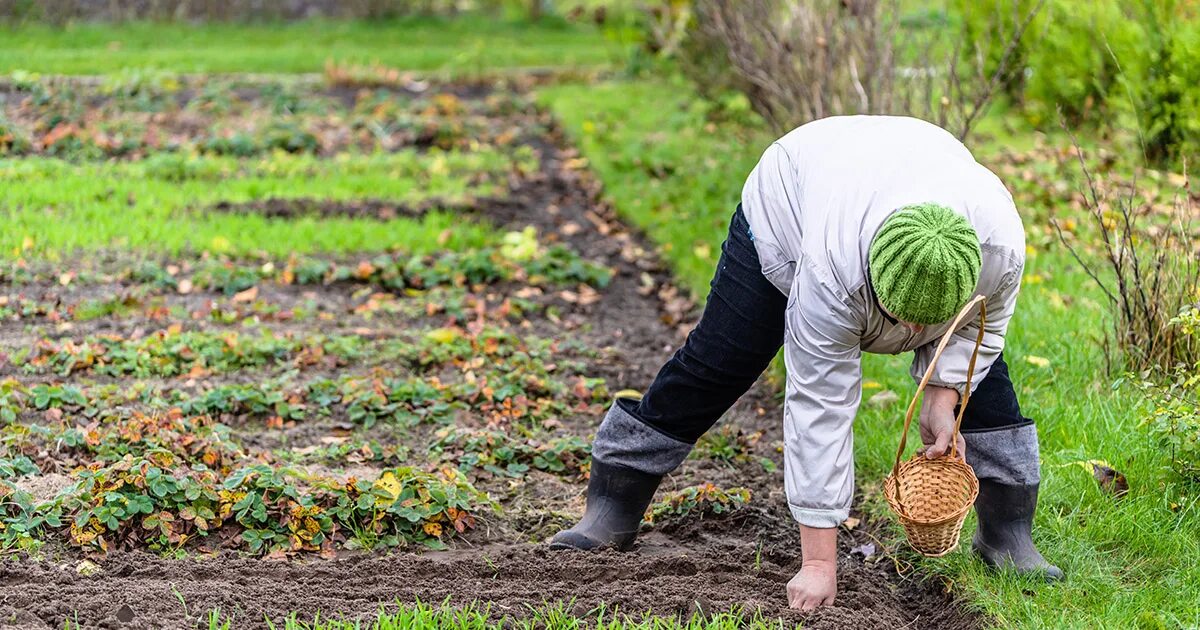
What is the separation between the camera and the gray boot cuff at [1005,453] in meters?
3.52

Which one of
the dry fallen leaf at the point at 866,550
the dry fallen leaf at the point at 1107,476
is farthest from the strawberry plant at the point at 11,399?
the dry fallen leaf at the point at 1107,476

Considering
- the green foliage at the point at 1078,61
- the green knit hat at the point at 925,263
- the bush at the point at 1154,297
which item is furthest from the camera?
the green foliage at the point at 1078,61

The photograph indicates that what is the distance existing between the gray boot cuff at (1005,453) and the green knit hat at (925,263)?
35.0 inches

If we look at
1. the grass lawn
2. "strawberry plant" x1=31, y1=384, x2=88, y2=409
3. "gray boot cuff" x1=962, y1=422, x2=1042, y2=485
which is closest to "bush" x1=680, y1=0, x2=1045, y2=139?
the grass lawn

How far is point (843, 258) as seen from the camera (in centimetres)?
286

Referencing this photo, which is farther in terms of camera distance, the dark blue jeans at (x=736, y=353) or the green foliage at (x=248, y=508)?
the green foliage at (x=248, y=508)

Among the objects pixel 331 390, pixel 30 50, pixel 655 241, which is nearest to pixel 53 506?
pixel 331 390

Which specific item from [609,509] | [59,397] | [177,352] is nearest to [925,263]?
[609,509]

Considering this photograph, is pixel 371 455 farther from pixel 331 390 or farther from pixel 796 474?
pixel 796 474

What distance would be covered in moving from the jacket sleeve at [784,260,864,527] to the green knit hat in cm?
20

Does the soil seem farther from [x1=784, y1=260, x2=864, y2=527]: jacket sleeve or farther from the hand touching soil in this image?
[x1=784, y1=260, x2=864, y2=527]: jacket sleeve

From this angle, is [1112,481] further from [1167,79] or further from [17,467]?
[1167,79]

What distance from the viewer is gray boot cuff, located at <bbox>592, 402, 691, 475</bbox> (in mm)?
3762

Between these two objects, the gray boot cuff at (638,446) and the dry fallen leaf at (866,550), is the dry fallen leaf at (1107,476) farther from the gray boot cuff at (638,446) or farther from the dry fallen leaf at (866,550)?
the gray boot cuff at (638,446)
